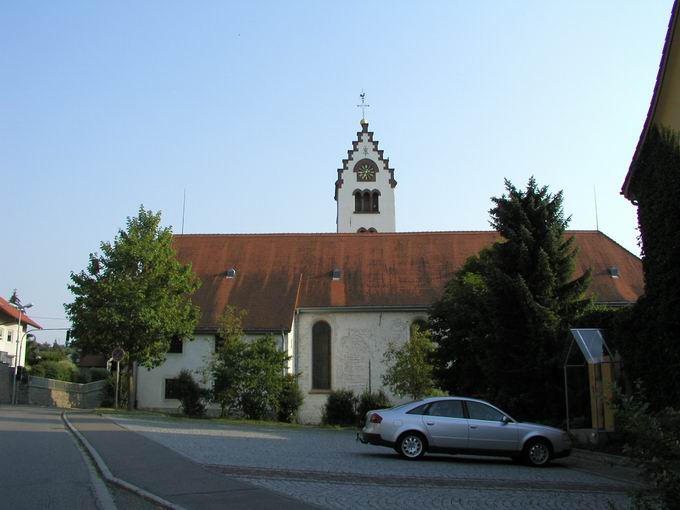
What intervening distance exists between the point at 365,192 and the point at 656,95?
137 feet

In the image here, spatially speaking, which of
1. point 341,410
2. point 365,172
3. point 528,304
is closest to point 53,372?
point 365,172

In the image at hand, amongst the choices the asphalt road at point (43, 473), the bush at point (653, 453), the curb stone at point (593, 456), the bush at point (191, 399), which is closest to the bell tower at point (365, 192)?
the bush at point (191, 399)

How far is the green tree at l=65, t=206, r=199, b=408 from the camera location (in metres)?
32.8

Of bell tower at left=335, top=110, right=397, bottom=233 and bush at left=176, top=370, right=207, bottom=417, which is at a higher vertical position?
bell tower at left=335, top=110, right=397, bottom=233

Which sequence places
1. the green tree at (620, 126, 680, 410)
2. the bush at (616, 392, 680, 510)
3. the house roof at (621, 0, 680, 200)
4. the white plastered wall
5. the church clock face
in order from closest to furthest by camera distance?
1. the bush at (616, 392, 680, 510)
2. the green tree at (620, 126, 680, 410)
3. the house roof at (621, 0, 680, 200)
4. the church clock face
5. the white plastered wall

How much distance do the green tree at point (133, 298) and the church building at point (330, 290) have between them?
5588mm

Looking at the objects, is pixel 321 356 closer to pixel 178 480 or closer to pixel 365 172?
pixel 365 172

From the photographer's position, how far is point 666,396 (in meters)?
15.7

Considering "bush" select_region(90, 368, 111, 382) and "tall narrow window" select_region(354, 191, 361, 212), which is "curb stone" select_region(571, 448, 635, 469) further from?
"bush" select_region(90, 368, 111, 382)

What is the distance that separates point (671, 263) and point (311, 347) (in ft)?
94.1

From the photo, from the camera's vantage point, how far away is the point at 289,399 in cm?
3425

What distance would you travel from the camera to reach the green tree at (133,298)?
32.8m

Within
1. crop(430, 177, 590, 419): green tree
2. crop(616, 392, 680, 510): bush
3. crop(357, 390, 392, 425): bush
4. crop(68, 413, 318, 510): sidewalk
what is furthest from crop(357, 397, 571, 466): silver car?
crop(357, 390, 392, 425): bush

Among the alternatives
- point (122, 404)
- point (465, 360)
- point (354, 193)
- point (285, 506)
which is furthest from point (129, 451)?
point (354, 193)
